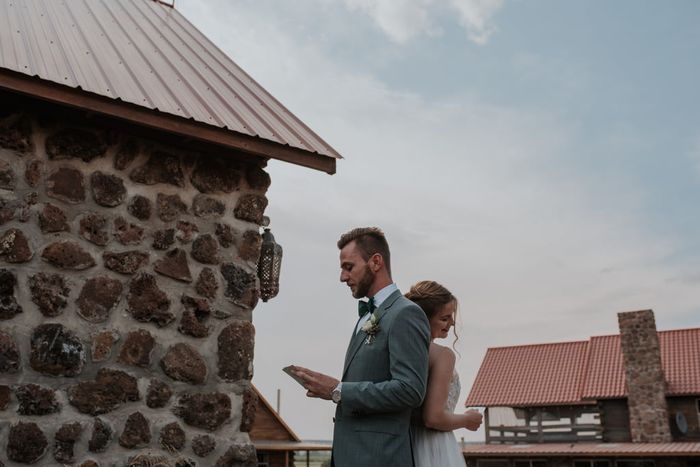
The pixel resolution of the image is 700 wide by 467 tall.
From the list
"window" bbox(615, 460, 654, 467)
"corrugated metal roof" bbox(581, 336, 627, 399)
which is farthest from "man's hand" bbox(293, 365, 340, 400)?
"corrugated metal roof" bbox(581, 336, 627, 399)

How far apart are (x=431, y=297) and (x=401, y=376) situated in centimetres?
72

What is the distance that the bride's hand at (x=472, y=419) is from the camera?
9.91ft

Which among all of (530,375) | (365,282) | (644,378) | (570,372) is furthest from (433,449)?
(530,375)

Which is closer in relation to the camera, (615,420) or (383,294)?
(383,294)

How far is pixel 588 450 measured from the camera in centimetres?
2114

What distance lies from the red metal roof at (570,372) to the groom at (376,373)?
2209cm

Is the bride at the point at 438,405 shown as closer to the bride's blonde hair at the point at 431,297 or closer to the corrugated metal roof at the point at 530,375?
the bride's blonde hair at the point at 431,297

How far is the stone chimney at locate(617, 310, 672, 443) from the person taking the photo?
71.3 ft

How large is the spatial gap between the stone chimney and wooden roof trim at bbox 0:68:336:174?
2112 centimetres

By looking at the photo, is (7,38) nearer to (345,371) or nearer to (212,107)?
(212,107)

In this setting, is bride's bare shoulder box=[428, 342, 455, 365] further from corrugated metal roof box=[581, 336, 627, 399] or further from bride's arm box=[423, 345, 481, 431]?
corrugated metal roof box=[581, 336, 627, 399]

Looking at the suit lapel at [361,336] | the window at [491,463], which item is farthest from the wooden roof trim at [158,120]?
the window at [491,463]

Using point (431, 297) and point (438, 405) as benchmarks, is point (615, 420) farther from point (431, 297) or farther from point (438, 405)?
point (438, 405)

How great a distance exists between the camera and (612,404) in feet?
75.9
